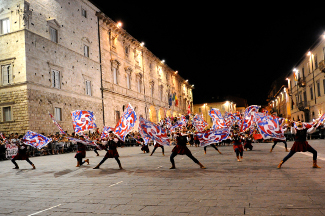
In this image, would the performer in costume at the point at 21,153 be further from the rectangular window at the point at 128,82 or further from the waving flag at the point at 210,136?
the rectangular window at the point at 128,82

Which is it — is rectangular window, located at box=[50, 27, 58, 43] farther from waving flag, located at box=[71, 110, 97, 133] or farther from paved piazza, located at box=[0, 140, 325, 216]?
paved piazza, located at box=[0, 140, 325, 216]

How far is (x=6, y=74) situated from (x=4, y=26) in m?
4.37

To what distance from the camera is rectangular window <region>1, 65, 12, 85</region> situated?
24.8m

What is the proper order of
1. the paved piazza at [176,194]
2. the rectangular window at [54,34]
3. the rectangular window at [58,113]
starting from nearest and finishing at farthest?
the paved piazza at [176,194] → the rectangular window at [58,113] → the rectangular window at [54,34]

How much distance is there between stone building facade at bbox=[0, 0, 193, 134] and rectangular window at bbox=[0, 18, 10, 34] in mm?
89

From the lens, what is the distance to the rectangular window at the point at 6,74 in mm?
24806

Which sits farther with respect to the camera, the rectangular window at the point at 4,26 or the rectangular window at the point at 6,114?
the rectangular window at the point at 4,26

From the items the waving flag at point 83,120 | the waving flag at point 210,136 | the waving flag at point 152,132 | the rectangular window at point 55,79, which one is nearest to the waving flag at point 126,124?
the waving flag at point 152,132

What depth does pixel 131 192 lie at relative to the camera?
7.39 metres

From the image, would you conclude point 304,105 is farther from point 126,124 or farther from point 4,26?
point 4,26

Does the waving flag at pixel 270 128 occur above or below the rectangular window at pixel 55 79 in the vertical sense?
below

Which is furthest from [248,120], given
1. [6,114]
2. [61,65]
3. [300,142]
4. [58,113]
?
[6,114]

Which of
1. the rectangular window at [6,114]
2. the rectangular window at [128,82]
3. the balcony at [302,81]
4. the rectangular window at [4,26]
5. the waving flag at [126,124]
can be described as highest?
the rectangular window at [4,26]

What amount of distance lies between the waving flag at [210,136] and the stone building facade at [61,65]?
54.7 feet
